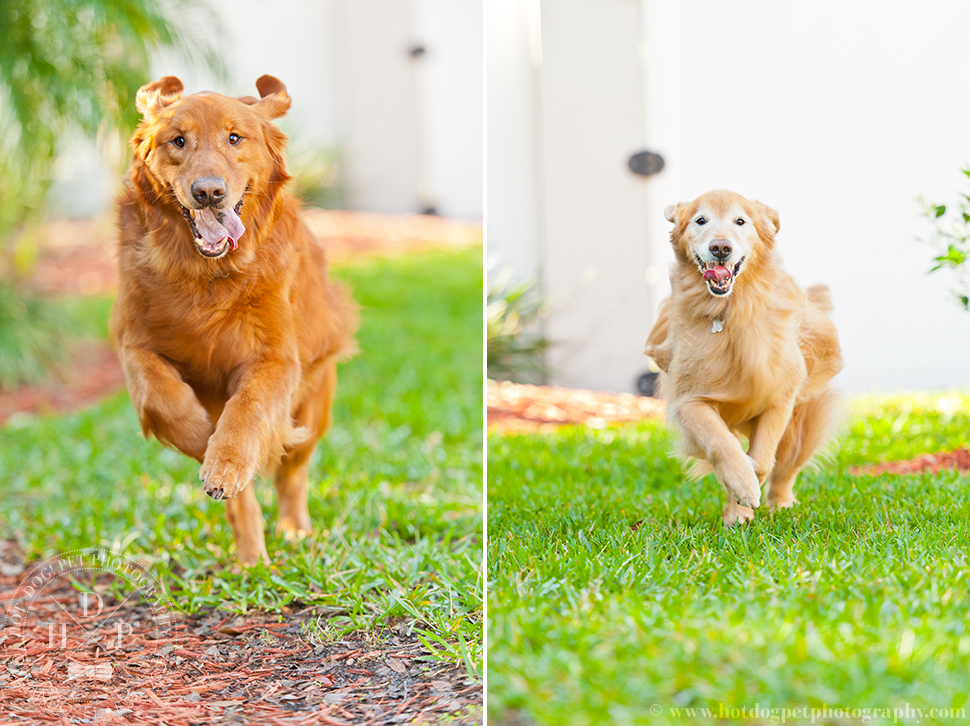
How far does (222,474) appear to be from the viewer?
7.63ft

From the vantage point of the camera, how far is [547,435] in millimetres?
5281

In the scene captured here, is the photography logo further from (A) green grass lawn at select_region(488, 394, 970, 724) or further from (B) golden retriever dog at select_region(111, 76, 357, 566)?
(A) green grass lawn at select_region(488, 394, 970, 724)

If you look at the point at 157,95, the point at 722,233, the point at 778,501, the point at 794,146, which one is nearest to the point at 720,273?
the point at 722,233

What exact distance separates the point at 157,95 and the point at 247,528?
1764mm

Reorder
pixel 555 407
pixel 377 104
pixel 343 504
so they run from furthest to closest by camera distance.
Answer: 1. pixel 377 104
2. pixel 555 407
3. pixel 343 504

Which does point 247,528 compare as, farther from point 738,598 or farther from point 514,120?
point 514,120

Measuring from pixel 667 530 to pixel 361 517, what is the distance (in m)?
1.71

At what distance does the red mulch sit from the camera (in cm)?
365

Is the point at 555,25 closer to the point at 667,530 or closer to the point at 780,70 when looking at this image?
the point at 780,70

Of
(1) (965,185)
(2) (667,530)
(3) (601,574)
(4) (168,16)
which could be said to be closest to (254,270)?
(3) (601,574)

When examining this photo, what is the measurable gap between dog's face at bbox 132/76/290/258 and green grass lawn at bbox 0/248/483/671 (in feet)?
3.41

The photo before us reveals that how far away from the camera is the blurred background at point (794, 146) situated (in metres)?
3.01

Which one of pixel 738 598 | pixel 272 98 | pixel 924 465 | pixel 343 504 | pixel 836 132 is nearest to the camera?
pixel 738 598

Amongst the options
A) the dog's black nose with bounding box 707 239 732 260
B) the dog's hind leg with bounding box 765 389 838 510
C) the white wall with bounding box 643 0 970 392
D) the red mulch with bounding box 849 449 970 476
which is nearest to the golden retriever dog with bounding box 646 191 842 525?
the dog's black nose with bounding box 707 239 732 260
